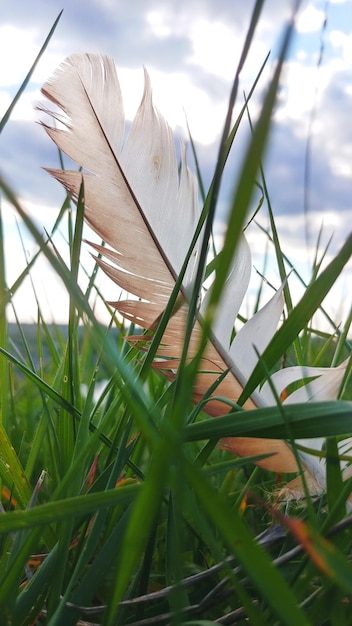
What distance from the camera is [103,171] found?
0.61 meters

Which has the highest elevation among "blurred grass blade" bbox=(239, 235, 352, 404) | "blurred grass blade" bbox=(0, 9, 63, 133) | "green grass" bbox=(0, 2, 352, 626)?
"blurred grass blade" bbox=(0, 9, 63, 133)

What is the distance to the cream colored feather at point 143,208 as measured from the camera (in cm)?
57

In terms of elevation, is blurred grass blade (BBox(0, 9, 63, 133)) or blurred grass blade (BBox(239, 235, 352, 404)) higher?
blurred grass blade (BBox(0, 9, 63, 133))

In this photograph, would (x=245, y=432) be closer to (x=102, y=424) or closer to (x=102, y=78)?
(x=102, y=424)

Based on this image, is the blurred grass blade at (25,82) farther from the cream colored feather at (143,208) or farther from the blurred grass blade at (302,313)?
the blurred grass blade at (302,313)

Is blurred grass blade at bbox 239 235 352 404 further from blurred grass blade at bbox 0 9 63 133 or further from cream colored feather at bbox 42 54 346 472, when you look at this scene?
blurred grass blade at bbox 0 9 63 133

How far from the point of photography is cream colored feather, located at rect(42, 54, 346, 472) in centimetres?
Result: 57

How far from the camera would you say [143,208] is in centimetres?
62

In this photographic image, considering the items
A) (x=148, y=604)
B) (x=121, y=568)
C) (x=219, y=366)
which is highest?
(x=219, y=366)

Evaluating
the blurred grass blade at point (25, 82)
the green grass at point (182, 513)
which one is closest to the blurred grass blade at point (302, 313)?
the green grass at point (182, 513)

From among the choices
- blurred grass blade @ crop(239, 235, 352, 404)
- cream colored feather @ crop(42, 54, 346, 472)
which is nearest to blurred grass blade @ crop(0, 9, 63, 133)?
cream colored feather @ crop(42, 54, 346, 472)

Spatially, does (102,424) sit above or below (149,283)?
below

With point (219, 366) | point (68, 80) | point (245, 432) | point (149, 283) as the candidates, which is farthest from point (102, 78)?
point (245, 432)

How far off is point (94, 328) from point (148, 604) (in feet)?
1.06
